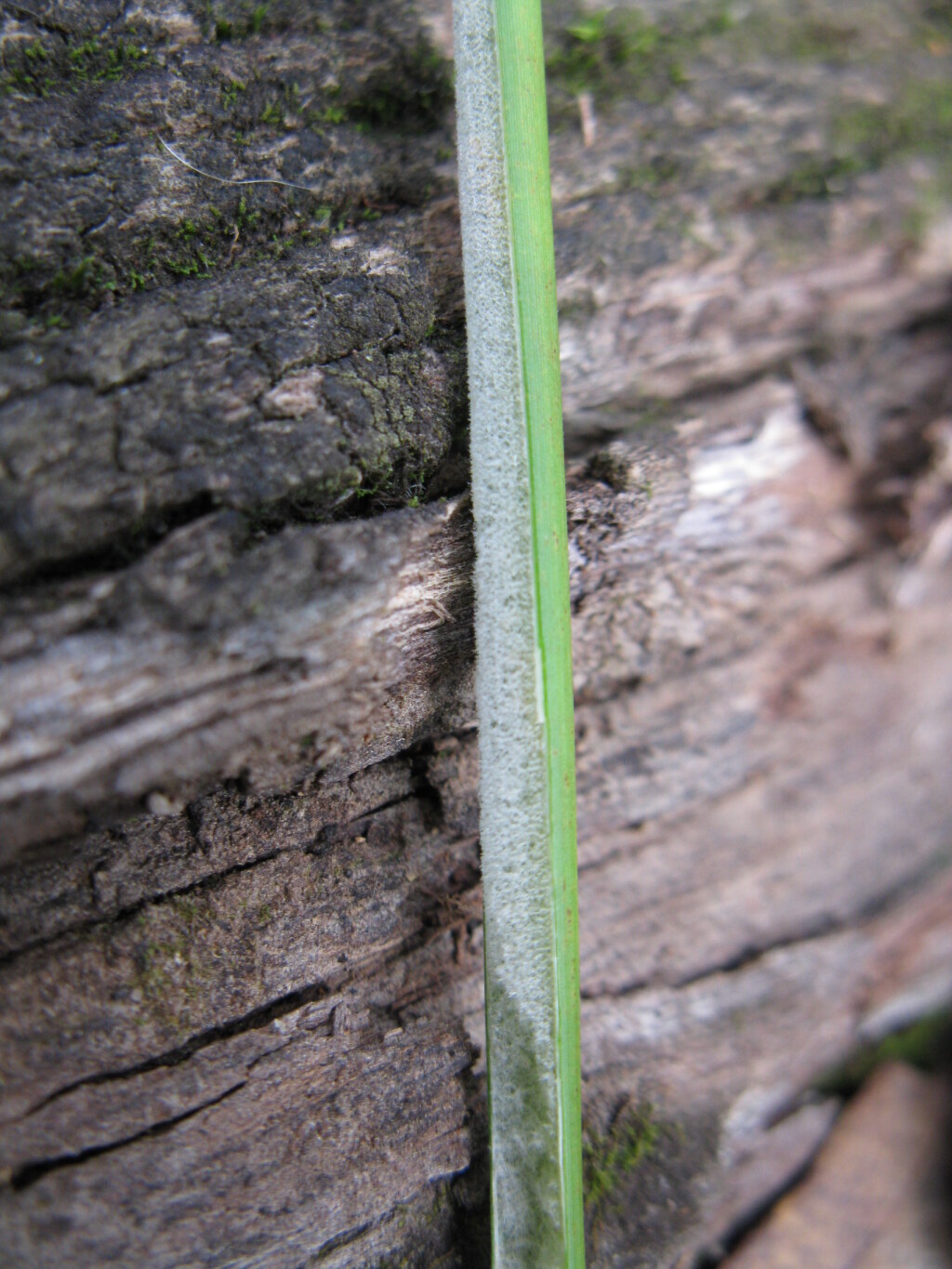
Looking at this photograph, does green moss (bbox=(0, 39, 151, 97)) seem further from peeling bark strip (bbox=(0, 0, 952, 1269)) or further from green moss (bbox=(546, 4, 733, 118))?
green moss (bbox=(546, 4, 733, 118))

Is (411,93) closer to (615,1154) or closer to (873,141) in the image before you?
(873,141)

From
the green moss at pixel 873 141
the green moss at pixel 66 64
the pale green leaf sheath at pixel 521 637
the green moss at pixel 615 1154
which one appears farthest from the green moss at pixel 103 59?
the green moss at pixel 615 1154

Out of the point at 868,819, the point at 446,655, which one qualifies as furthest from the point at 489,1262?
the point at 868,819

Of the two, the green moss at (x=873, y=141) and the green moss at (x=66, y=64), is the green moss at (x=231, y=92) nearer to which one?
the green moss at (x=66, y=64)

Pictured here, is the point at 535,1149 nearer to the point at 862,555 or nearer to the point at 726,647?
the point at 726,647

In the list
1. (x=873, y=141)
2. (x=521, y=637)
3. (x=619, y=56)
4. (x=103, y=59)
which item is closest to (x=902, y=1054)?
(x=521, y=637)

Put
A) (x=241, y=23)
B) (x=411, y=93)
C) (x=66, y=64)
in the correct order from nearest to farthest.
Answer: (x=66, y=64)
(x=241, y=23)
(x=411, y=93)

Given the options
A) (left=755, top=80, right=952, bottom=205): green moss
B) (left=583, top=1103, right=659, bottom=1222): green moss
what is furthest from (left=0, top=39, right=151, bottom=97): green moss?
(left=583, top=1103, right=659, bottom=1222): green moss
